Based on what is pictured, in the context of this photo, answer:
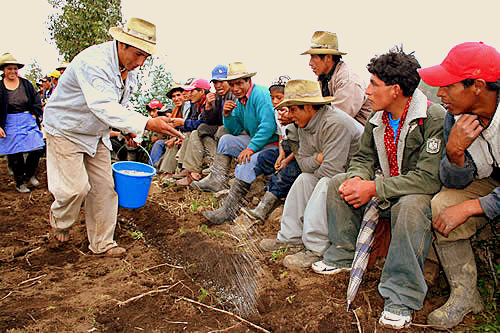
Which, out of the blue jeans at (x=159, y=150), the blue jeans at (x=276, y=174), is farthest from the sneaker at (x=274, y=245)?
the blue jeans at (x=159, y=150)

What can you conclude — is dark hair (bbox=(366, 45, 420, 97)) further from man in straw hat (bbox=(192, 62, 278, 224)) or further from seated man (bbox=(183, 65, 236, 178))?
seated man (bbox=(183, 65, 236, 178))

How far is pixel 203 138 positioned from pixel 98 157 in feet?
8.40

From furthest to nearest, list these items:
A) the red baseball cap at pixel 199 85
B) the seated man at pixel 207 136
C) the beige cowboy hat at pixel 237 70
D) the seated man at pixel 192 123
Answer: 1. the red baseball cap at pixel 199 85
2. the seated man at pixel 192 123
3. the seated man at pixel 207 136
4. the beige cowboy hat at pixel 237 70

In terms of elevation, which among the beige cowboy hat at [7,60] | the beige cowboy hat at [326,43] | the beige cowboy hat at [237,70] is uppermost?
the beige cowboy hat at [326,43]

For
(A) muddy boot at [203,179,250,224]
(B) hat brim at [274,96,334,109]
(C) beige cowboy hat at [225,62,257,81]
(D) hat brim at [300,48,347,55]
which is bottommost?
(A) muddy boot at [203,179,250,224]

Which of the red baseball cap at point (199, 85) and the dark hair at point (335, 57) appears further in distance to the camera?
the red baseball cap at point (199, 85)

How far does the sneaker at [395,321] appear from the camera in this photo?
245 cm

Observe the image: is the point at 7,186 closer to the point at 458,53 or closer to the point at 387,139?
the point at 387,139

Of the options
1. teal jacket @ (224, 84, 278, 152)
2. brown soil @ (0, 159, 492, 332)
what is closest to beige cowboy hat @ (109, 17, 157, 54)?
teal jacket @ (224, 84, 278, 152)

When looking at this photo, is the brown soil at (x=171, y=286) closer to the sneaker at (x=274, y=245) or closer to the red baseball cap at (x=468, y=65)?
the sneaker at (x=274, y=245)

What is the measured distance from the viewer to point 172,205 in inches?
222

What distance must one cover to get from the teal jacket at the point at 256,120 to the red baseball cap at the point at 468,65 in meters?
2.67

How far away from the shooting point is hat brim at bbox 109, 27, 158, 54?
12.0ft

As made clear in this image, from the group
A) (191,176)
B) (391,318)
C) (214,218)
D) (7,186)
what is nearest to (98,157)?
(214,218)
